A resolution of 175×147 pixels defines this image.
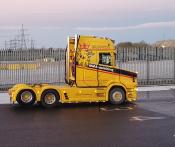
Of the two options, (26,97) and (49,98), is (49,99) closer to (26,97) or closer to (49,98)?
(49,98)

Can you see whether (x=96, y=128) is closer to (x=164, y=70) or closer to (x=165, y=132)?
(x=165, y=132)

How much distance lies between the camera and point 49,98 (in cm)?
1858

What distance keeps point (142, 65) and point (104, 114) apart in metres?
12.0

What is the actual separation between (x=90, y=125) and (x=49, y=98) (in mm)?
5246

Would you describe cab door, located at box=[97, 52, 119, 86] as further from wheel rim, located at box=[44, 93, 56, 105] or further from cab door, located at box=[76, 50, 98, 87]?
wheel rim, located at box=[44, 93, 56, 105]

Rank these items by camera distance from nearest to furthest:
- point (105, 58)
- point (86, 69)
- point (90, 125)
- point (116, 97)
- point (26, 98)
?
point (90, 125), point (26, 98), point (86, 69), point (116, 97), point (105, 58)

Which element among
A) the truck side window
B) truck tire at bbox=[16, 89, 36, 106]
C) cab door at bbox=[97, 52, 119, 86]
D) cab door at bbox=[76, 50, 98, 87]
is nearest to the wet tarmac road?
truck tire at bbox=[16, 89, 36, 106]

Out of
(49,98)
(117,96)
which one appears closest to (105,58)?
(117,96)

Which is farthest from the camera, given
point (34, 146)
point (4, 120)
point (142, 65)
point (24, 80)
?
point (142, 65)

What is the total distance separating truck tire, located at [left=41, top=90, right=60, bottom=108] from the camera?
1850 cm

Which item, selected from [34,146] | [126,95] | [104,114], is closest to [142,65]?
[126,95]

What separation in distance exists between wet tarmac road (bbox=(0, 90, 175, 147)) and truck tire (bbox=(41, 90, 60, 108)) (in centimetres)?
39

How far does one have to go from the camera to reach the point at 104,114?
635 inches

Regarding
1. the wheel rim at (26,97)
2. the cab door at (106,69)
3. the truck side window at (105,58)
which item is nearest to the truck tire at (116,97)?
the cab door at (106,69)
